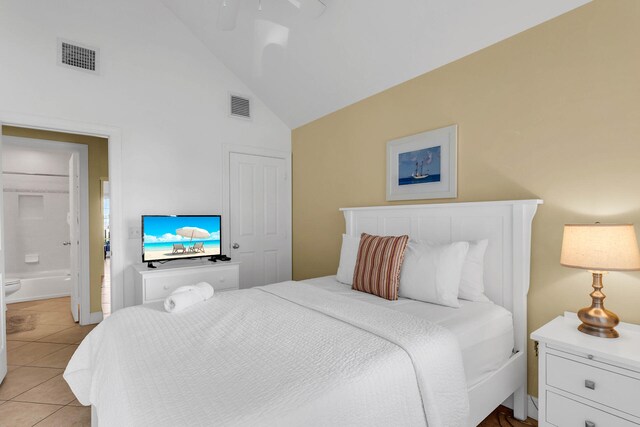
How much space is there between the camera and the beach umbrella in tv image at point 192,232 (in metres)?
3.15

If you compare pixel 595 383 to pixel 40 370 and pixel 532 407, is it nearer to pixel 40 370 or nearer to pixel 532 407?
pixel 532 407

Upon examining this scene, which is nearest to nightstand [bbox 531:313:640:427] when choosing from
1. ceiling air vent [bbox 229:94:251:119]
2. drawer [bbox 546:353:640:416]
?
drawer [bbox 546:353:640:416]

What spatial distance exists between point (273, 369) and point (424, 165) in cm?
203

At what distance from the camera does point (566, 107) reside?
191 cm

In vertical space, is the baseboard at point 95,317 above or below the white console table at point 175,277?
below

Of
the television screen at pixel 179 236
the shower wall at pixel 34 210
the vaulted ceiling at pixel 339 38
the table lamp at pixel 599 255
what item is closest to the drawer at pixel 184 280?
the television screen at pixel 179 236

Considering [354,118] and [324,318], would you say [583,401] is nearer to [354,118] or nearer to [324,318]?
[324,318]

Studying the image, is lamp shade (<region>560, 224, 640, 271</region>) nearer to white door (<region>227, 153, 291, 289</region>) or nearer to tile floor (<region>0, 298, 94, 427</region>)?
tile floor (<region>0, 298, 94, 427</region>)

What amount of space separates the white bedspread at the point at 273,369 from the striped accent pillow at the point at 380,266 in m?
0.38

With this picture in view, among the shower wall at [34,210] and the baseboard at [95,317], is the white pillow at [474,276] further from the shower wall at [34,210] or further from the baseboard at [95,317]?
the shower wall at [34,210]

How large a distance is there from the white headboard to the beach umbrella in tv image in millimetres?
2054

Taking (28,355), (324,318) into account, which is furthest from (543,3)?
(28,355)

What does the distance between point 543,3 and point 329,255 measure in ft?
8.74

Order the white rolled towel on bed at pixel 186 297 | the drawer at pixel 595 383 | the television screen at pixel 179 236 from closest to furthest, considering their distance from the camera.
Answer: the drawer at pixel 595 383 < the white rolled towel on bed at pixel 186 297 < the television screen at pixel 179 236
